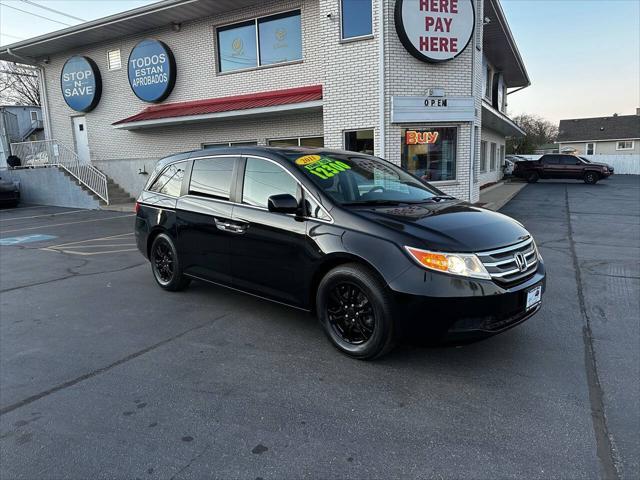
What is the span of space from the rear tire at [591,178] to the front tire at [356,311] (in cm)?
2742

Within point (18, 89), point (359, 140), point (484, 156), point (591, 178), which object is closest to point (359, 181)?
point (359, 140)

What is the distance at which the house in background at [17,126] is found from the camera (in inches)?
851

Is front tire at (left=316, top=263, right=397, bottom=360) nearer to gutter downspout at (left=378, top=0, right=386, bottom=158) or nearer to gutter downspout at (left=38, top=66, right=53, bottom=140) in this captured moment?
gutter downspout at (left=378, top=0, right=386, bottom=158)

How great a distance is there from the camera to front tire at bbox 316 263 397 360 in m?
3.42

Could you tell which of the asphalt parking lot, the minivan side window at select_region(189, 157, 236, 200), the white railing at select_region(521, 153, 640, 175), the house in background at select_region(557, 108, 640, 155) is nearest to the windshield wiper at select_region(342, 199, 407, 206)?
the asphalt parking lot

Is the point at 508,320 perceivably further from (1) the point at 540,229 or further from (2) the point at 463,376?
(1) the point at 540,229

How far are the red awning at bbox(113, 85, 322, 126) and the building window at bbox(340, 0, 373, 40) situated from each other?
5.82ft

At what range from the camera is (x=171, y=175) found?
18.8 feet

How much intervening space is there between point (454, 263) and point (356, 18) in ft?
32.8

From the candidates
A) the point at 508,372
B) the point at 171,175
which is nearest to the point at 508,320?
the point at 508,372

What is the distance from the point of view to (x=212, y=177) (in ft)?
16.6

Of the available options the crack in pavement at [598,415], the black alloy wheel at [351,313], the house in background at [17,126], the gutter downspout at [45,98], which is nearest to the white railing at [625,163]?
the gutter downspout at [45,98]

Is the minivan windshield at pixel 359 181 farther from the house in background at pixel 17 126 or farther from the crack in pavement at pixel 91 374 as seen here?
the house in background at pixel 17 126

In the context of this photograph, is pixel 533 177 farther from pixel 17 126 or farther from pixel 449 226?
pixel 17 126
